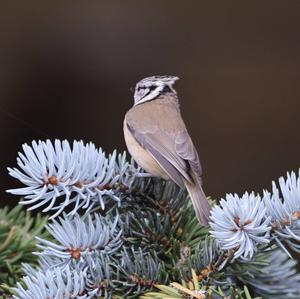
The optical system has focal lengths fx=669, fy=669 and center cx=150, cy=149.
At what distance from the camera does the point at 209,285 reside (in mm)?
863

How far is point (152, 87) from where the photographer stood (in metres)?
1.63

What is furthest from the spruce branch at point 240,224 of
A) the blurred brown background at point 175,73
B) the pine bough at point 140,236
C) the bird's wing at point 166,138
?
the blurred brown background at point 175,73

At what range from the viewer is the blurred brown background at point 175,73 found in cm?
286

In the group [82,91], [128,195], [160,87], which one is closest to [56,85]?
[82,91]

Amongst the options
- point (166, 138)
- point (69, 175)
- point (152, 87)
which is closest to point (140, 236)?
point (69, 175)

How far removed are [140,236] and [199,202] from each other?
0.14m

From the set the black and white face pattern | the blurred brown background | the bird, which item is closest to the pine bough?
the bird

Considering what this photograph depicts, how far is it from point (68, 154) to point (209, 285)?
0.26m

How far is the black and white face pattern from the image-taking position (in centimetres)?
159

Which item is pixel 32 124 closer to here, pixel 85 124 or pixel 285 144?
pixel 85 124

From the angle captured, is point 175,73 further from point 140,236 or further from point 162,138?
point 140,236

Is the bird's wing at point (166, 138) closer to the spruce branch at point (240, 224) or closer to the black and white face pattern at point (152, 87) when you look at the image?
the black and white face pattern at point (152, 87)

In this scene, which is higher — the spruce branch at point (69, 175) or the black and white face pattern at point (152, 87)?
the black and white face pattern at point (152, 87)

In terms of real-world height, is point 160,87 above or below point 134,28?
below
